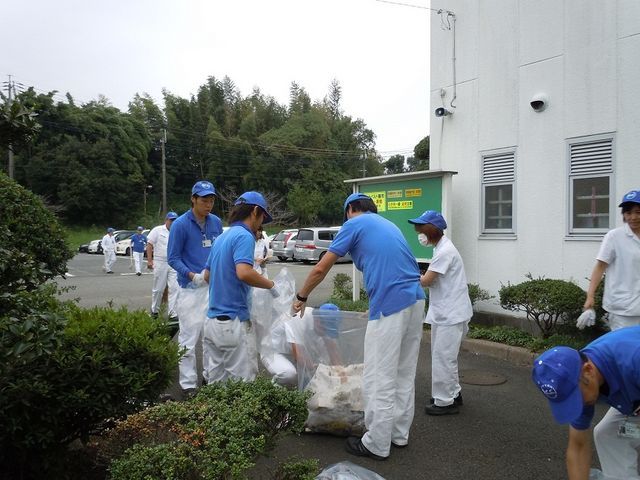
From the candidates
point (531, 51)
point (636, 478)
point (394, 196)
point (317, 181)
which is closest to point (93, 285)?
point (394, 196)

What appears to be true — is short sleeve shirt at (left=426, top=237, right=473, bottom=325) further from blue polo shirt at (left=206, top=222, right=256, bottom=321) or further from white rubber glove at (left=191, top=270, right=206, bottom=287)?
white rubber glove at (left=191, top=270, right=206, bottom=287)

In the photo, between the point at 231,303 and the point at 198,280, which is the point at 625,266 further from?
the point at 198,280

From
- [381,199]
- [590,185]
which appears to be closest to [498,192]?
[590,185]

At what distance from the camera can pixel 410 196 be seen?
8.66 m

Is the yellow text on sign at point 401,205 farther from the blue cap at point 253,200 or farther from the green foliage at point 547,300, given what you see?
the blue cap at point 253,200

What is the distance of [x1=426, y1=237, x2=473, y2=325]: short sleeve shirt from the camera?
473cm

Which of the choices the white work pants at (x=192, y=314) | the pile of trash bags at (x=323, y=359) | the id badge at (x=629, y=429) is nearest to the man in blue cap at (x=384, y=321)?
the pile of trash bags at (x=323, y=359)

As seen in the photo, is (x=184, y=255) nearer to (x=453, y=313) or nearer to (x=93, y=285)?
(x=453, y=313)

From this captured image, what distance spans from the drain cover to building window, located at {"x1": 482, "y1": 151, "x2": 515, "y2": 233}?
2563 mm

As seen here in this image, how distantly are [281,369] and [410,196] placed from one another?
4.96 meters

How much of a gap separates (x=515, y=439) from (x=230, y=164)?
5064cm

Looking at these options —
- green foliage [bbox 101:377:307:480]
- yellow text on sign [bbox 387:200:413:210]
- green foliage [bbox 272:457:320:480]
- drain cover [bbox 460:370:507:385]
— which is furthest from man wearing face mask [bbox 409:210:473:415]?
yellow text on sign [bbox 387:200:413:210]

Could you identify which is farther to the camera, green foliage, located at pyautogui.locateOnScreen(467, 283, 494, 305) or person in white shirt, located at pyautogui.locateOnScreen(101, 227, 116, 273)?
person in white shirt, located at pyautogui.locateOnScreen(101, 227, 116, 273)

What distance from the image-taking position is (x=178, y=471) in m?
2.38
